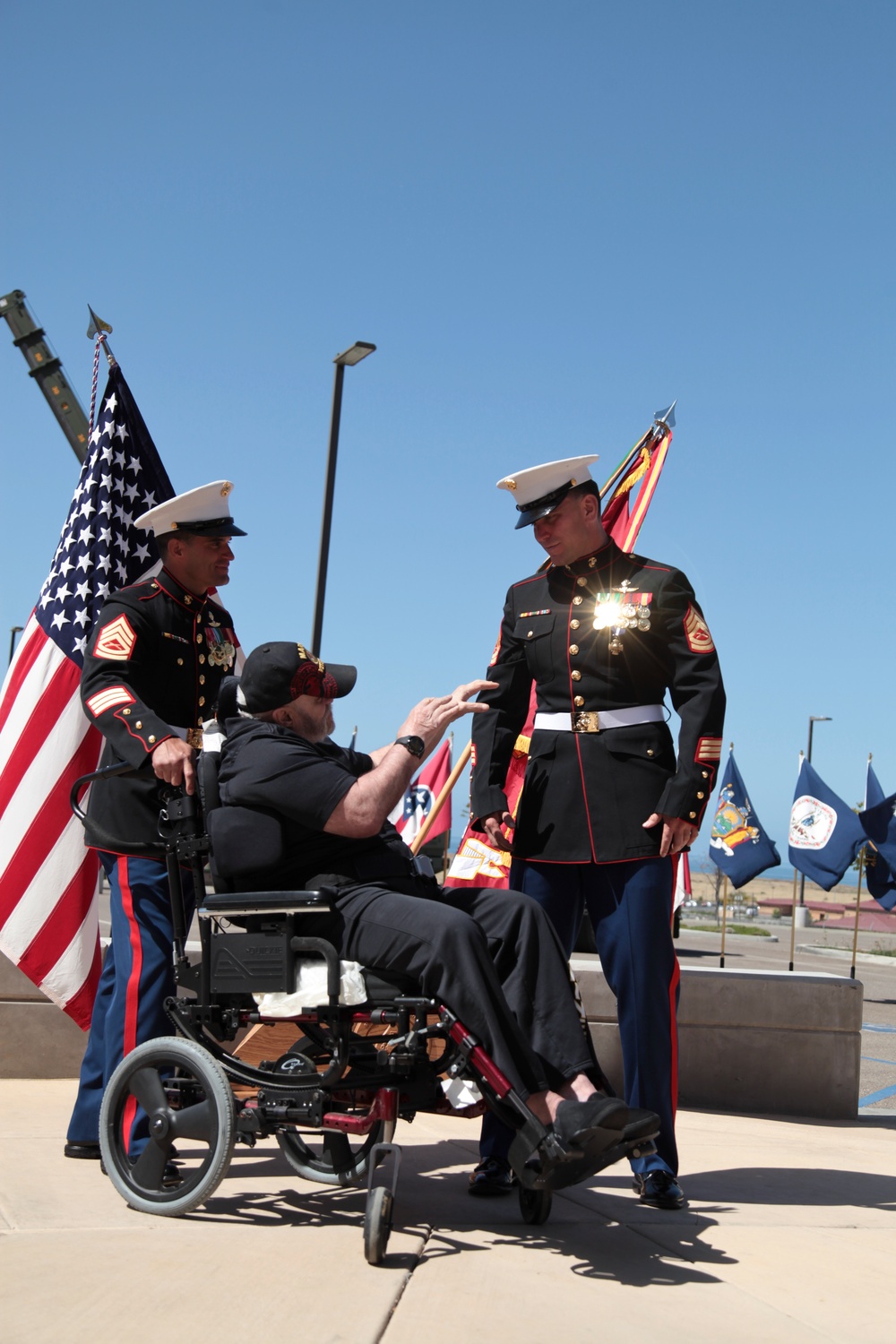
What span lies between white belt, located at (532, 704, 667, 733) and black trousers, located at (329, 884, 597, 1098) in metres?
0.85

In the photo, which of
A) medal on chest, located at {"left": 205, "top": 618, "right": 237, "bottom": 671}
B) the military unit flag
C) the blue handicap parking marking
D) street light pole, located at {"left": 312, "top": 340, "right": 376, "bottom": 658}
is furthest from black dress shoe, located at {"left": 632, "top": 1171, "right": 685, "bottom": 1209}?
the military unit flag

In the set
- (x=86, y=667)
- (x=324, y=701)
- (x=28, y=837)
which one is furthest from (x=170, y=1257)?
(x=28, y=837)

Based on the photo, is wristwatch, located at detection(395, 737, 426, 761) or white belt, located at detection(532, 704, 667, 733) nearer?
wristwatch, located at detection(395, 737, 426, 761)

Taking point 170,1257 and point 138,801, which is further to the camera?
point 138,801

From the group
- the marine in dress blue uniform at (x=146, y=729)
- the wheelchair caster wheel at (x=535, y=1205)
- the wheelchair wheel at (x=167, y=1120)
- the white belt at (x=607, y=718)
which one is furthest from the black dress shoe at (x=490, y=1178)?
the white belt at (x=607, y=718)

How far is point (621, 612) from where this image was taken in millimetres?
4031

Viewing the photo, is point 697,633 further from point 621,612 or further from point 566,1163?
point 566,1163

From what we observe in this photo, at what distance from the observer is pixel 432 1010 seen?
307cm

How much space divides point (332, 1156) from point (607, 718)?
148 cm

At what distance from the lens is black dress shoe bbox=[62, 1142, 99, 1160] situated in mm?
4051

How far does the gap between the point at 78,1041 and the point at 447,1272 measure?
2.96 m

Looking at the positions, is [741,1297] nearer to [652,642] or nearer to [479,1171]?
[479,1171]

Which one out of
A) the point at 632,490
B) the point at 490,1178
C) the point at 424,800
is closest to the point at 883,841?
the point at 424,800

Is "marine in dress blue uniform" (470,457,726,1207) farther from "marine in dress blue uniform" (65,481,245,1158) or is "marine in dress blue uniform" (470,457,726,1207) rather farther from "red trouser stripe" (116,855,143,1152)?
"red trouser stripe" (116,855,143,1152)
